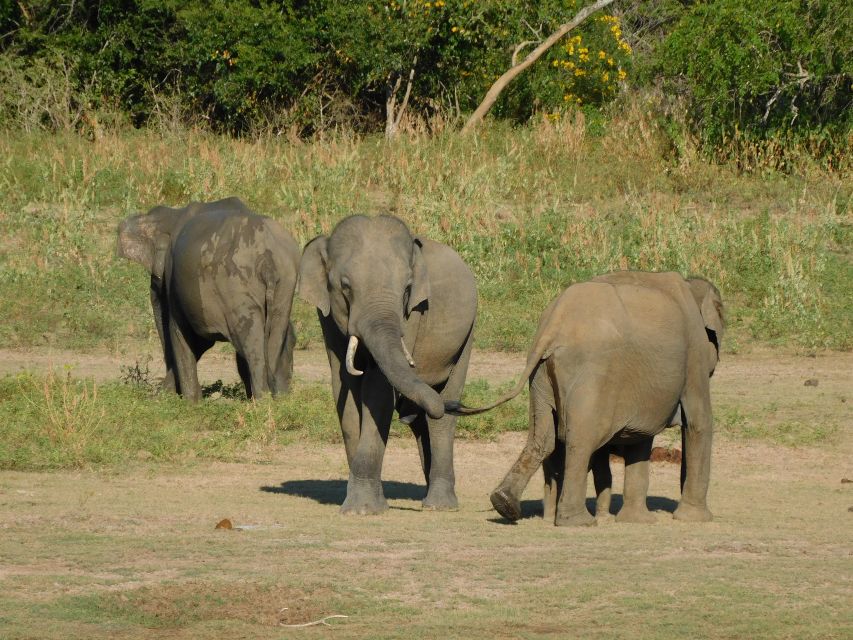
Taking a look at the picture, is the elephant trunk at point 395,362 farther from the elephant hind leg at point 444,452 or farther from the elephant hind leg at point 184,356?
the elephant hind leg at point 184,356

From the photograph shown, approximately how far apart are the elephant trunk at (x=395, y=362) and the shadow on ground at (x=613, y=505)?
3.61 feet

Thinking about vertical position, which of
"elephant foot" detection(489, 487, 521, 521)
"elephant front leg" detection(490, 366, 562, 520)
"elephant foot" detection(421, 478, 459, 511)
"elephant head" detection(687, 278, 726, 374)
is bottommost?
"elephant foot" detection(421, 478, 459, 511)

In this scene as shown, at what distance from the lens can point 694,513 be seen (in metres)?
9.03

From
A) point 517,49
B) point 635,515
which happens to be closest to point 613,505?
point 635,515

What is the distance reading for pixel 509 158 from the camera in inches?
850

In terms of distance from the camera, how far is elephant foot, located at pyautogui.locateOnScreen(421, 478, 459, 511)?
938 cm

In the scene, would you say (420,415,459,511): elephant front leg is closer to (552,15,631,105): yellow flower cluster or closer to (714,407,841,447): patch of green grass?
(714,407,841,447): patch of green grass

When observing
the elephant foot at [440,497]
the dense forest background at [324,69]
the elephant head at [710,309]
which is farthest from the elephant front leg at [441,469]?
the dense forest background at [324,69]

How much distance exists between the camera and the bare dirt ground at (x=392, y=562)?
6289mm

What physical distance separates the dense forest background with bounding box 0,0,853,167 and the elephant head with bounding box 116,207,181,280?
8.91m

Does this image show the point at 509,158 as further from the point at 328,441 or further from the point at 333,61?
the point at 328,441

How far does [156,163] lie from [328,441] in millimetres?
9907

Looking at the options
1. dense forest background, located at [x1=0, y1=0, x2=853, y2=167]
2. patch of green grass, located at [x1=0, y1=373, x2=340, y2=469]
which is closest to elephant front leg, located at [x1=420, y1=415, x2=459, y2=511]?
patch of green grass, located at [x1=0, y1=373, x2=340, y2=469]

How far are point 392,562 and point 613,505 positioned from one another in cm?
292
